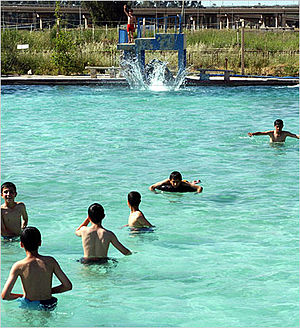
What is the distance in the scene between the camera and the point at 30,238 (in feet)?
20.4

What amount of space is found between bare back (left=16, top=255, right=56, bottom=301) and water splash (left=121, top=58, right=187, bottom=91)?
25.6m

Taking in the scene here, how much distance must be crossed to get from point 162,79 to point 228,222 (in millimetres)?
Result: 21977

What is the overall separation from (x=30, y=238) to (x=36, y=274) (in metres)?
0.40

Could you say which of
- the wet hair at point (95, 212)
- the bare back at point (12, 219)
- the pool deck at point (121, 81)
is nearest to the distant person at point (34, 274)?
the wet hair at point (95, 212)

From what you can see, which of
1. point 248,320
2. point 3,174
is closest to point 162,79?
point 3,174

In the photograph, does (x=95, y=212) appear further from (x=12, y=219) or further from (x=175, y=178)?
(x=175, y=178)

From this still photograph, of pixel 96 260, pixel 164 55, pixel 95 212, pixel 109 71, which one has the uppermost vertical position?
pixel 164 55

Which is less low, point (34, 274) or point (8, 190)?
point (8, 190)

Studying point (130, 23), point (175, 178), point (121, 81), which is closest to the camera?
point (175, 178)

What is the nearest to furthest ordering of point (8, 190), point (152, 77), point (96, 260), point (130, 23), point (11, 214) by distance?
point (96, 260), point (8, 190), point (11, 214), point (130, 23), point (152, 77)

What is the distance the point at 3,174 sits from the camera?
14.5m

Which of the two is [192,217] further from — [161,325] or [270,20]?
[270,20]

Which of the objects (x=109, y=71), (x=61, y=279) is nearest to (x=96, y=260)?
(x=61, y=279)

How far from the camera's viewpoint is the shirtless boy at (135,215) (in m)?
9.23
